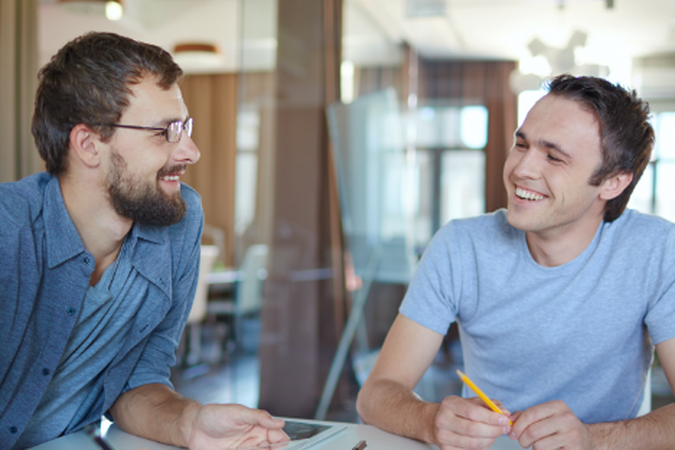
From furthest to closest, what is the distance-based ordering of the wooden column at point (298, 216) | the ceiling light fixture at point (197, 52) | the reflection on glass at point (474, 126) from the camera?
the ceiling light fixture at point (197, 52)
the wooden column at point (298, 216)
the reflection on glass at point (474, 126)

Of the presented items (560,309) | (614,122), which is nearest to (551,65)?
(614,122)

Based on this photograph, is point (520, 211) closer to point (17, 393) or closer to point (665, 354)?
point (665, 354)

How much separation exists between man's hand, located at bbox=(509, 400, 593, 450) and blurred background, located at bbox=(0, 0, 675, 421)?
2.12m

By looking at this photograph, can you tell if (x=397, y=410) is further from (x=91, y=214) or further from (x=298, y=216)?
(x=298, y=216)

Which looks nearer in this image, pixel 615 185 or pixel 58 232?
pixel 58 232

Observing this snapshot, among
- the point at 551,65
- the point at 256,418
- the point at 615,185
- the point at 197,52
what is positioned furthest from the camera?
the point at 197,52

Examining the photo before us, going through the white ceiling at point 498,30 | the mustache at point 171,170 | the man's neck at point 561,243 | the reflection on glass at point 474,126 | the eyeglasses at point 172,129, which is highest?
the white ceiling at point 498,30

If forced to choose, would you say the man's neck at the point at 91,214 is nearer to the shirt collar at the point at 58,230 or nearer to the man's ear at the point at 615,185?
the shirt collar at the point at 58,230

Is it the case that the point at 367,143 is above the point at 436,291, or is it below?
above

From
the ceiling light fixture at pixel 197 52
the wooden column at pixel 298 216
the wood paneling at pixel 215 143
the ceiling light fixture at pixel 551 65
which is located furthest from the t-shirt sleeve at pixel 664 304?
the wood paneling at pixel 215 143

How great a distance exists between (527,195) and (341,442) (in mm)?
745

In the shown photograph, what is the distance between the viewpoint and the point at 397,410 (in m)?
1.14

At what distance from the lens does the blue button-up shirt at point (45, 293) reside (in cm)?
107

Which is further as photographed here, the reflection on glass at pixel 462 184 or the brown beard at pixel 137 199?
the reflection on glass at pixel 462 184
